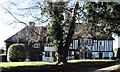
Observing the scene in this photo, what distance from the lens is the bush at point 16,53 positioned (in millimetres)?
4576

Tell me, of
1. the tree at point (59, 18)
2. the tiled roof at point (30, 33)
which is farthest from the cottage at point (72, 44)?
the tree at point (59, 18)

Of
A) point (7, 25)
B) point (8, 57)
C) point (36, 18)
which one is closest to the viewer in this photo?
point (8, 57)

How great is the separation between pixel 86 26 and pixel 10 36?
147 cm

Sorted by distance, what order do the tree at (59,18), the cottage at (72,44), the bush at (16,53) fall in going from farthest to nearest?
the tree at (59,18) → the cottage at (72,44) → the bush at (16,53)

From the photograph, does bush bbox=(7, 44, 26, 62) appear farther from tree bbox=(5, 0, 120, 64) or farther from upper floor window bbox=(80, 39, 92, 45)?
upper floor window bbox=(80, 39, 92, 45)

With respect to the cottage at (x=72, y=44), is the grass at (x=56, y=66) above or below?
below

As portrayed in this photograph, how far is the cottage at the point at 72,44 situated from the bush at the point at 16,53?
76 mm

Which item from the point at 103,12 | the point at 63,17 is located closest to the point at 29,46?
the point at 63,17

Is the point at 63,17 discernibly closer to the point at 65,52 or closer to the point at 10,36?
the point at 65,52

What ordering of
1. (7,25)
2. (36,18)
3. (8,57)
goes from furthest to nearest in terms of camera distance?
(36,18) → (7,25) → (8,57)

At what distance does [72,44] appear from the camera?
5.31m

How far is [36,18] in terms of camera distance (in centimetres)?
521

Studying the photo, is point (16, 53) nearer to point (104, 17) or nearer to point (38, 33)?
point (38, 33)

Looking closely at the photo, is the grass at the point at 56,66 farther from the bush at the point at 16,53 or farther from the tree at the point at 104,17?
the tree at the point at 104,17
